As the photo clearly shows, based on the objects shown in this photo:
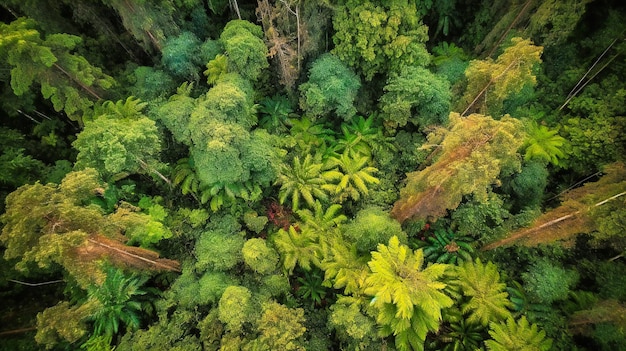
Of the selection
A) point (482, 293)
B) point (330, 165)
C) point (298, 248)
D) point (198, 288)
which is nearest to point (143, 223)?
point (198, 288)

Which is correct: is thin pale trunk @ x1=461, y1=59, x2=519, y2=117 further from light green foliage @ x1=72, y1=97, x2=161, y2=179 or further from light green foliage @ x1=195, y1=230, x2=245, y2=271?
light green foliage @ x1=72, y1=97, x2=161, y2=179

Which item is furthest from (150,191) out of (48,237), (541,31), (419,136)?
(541,31)

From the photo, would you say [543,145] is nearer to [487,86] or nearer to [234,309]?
[487,86]

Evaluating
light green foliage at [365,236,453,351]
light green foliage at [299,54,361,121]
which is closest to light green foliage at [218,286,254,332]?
light green foliage at [365,236,453,351]

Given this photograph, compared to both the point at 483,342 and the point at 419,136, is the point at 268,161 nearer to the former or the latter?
the point at 419,136

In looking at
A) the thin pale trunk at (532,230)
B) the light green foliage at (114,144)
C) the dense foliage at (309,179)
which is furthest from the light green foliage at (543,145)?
the light green foliage at (114,144)

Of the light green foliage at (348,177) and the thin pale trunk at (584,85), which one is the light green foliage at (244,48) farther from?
the thin pale trunk at (584,85)

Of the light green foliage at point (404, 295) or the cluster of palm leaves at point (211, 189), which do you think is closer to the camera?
the light green foliage at point (404, 295)
